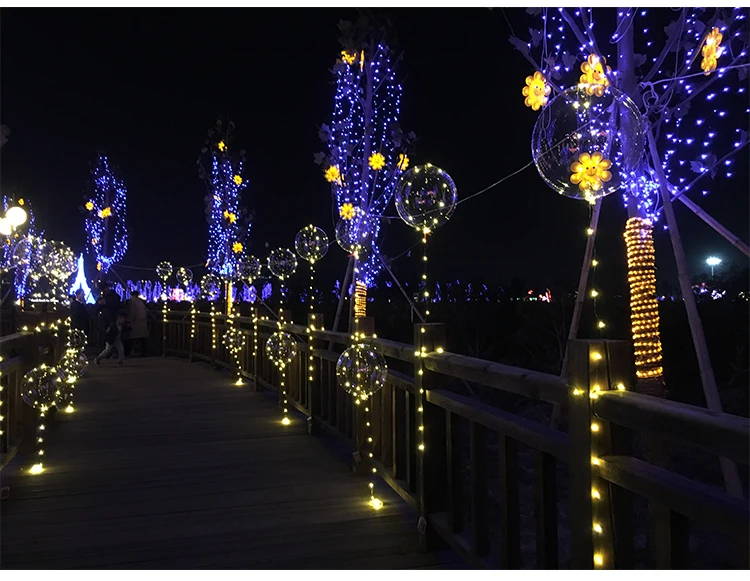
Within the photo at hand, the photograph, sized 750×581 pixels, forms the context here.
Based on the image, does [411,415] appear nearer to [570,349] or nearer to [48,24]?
[570,349]

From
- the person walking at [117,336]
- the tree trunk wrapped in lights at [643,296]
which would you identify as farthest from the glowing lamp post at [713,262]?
the person walking at [117,336]

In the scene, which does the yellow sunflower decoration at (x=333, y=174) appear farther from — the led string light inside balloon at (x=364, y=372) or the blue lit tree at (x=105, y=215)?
the blue lit tree at (x=105, y=215)

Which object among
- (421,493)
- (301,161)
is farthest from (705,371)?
(301,161)

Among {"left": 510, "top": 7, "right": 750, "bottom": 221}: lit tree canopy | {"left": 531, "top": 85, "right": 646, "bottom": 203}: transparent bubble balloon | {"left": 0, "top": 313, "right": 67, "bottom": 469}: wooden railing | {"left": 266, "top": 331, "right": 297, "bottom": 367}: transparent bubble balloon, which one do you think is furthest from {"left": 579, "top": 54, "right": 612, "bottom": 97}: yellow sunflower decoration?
{"left": 0, "top": 313, "right": 67, "bottom": 469}: wooden railing

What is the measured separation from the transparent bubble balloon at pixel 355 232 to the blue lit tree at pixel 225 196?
6.76 metres

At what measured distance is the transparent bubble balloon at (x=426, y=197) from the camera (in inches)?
196

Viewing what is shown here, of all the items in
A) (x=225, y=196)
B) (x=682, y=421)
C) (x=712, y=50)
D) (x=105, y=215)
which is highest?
(x=105, y=215)

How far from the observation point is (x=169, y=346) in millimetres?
15773

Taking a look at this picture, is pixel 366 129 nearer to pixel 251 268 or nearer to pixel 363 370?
pixel 251 268

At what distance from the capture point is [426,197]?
4980mm

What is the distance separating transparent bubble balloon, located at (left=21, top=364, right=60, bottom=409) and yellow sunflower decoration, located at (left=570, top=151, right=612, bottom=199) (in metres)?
4.28

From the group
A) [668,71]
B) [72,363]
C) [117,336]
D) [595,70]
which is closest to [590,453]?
[595,70]

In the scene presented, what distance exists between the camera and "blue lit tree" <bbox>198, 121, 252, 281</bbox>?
1655 cm

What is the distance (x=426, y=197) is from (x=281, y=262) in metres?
4.27
